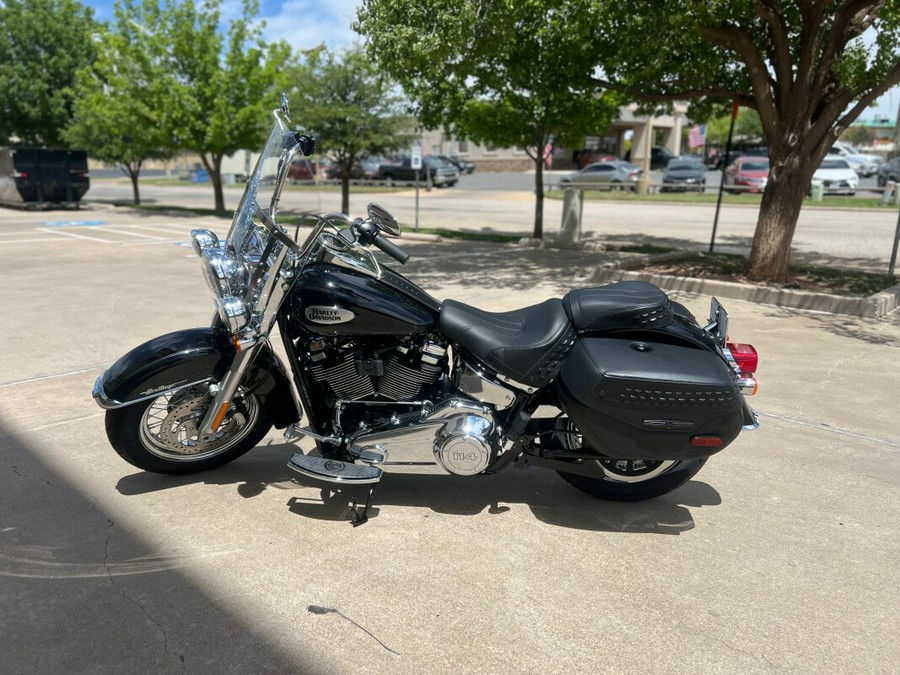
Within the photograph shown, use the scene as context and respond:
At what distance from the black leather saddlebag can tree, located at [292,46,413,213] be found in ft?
47.9

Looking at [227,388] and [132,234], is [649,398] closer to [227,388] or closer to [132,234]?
[227,388]

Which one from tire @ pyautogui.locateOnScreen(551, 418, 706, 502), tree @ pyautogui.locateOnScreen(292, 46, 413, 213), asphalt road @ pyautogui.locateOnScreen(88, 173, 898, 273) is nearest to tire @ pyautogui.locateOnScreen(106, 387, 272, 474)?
tire @ pyautogui.locateOnScreen(551, 418, 706, 502)

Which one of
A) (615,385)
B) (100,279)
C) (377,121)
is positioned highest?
(377,121)

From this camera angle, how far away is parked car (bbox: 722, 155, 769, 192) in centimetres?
2557

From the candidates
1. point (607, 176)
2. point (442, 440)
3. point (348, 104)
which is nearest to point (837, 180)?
point (607, 176)

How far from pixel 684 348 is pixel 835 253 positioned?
10680 mm

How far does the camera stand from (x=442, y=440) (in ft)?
10.4

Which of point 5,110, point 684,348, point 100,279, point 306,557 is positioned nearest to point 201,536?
point 306,557

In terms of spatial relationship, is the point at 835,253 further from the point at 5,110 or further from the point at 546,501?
the point at 5,110

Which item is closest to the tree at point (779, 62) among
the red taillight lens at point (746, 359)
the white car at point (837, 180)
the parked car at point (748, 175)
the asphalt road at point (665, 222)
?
the asphalt road at point (665, 222)

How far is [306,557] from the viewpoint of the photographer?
10.1 ft

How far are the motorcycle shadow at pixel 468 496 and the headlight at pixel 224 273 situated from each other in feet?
3.66

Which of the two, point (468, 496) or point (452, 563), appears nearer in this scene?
point (452, 563)

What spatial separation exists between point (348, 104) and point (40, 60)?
45.8 ft
